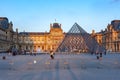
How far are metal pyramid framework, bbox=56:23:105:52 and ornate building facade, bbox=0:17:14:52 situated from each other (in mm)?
41709

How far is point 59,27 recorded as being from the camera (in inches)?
5453

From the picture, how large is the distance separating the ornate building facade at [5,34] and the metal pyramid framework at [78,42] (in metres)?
41.7

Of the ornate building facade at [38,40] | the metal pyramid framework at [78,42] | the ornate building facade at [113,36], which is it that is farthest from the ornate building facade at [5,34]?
the ornate building facade at [113,36]

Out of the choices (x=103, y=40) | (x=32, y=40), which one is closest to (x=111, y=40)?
(x=103, y=40)

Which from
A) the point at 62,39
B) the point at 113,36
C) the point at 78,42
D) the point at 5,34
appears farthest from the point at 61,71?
the point at 113,36

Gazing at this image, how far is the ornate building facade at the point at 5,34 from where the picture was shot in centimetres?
10349

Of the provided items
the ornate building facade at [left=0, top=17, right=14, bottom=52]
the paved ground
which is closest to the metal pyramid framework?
the paved ground

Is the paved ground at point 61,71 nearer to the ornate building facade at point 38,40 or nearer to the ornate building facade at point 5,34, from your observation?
the ornate building facade at point 5,34

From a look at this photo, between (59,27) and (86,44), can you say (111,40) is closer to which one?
(59,27)

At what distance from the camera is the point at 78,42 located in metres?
66.1

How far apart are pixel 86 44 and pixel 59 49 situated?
651 centimetres

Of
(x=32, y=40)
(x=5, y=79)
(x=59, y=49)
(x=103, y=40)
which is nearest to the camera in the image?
(x=5, y=79)

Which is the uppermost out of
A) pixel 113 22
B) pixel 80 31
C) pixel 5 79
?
pixel 113 22

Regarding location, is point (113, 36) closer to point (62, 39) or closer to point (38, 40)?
point (38, 40)
